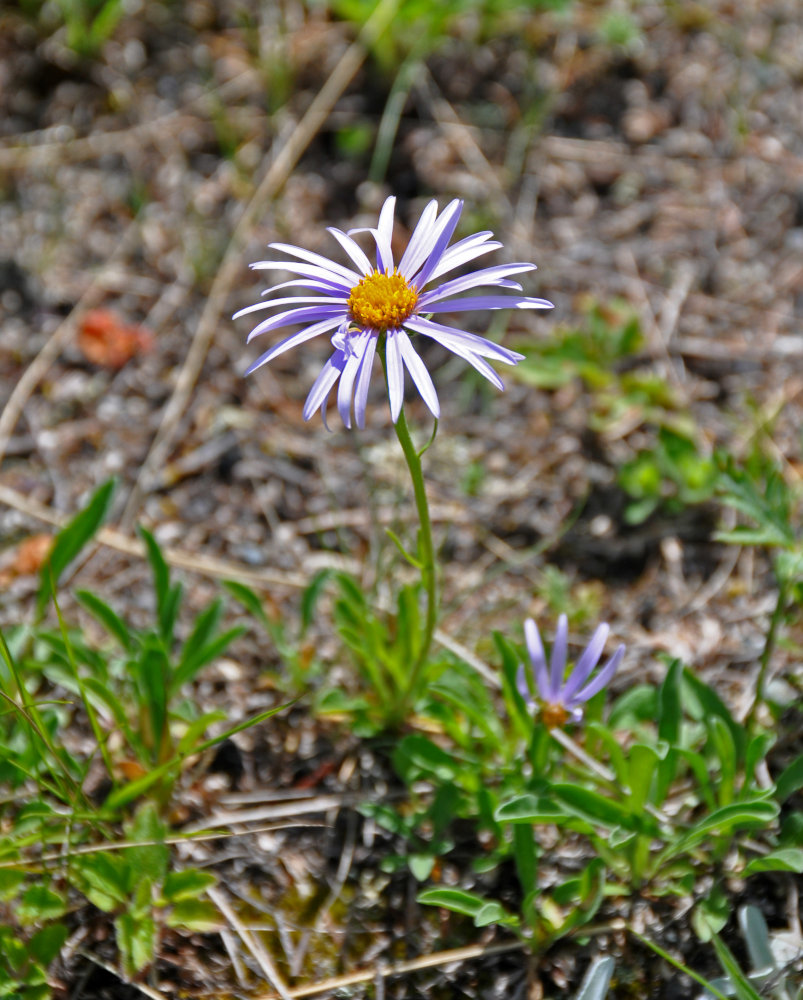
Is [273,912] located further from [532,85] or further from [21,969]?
[532,85]

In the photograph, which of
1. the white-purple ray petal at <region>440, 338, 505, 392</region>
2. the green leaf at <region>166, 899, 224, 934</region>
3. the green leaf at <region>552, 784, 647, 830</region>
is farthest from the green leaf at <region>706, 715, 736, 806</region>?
the green leaf at <region>166, 899, 224, 934</region>

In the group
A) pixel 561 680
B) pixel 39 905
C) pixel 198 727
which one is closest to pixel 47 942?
pixel 39 905

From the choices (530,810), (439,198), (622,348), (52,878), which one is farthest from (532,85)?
(52,878)

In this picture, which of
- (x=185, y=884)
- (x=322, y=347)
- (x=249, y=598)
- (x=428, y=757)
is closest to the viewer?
(x=185, y=884)

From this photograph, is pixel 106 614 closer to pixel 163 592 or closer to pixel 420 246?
pixel 163 592

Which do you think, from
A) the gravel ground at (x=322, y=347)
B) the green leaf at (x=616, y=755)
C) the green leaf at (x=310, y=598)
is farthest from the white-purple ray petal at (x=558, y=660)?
the green leaf at (x=310, y=598)

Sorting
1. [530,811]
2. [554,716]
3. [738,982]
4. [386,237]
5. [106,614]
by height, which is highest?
[386,237]

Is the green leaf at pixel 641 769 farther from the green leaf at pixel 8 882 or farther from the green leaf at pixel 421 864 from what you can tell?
the green leaf at pixel 8 882
